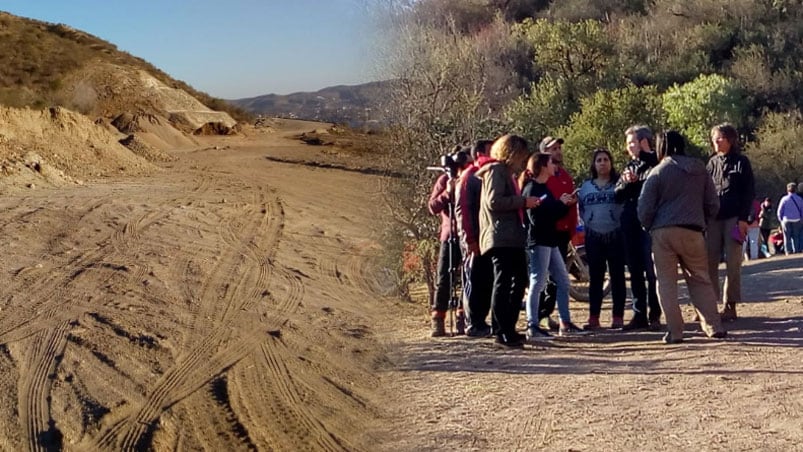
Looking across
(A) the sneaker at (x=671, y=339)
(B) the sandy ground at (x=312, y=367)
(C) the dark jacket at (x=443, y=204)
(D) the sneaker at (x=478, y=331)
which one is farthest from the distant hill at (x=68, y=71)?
(A) the sneaker at (x=671, y=339)

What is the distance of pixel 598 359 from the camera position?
7.21 meters

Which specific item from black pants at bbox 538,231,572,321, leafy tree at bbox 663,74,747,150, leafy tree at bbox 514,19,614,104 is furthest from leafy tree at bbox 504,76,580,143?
black pants at bbox 538,231,572,321

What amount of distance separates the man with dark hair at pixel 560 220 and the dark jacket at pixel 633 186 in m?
0.40

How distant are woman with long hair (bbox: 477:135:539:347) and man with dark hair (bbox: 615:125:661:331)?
109cm

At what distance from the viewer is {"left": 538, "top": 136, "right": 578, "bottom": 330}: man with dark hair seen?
8.08m

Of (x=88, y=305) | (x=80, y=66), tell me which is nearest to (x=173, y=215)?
(x=88, y=305)

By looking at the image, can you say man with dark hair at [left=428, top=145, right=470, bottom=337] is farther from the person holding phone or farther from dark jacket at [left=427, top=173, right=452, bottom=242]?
the person holding phone

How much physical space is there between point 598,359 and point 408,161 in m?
3.51

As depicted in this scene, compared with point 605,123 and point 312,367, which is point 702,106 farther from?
point 312,367

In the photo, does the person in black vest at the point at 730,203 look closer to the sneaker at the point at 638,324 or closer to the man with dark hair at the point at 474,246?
the sneaker at the point at 638,324

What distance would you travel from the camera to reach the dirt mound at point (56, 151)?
2028 centimetres

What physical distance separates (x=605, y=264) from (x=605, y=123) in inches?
409

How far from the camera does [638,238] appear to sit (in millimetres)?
8266

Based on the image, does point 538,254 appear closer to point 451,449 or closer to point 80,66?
point 451,449
